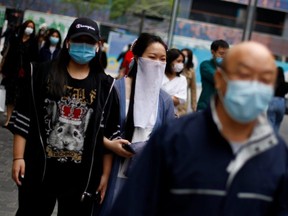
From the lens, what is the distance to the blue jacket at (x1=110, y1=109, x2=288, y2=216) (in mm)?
2652

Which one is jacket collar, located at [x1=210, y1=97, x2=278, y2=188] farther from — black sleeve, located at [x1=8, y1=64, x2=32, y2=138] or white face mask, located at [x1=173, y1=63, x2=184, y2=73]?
white face mask, located at [x1=173, y1=63, x2=184, y2=73]

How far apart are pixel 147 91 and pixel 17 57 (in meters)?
6.76

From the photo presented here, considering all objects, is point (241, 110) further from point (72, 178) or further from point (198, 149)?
point (72, 178)

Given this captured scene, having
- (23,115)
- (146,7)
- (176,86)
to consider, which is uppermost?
(146,7)

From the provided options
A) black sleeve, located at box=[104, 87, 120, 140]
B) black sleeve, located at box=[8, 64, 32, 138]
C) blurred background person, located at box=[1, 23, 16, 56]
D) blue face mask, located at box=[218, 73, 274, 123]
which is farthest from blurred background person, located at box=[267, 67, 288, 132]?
blue face mask, located at box=[218, 73, 274, 123]

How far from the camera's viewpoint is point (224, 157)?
105 inches

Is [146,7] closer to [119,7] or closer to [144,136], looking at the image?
[119,7]

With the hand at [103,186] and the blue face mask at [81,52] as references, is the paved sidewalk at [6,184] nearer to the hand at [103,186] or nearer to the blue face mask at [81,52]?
the hand at [103,186]

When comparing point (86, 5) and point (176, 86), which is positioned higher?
point (86, 5)

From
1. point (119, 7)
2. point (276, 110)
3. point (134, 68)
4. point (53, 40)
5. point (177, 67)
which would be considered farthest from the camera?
point (119, 7)

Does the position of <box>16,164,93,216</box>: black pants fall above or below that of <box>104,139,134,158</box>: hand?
below

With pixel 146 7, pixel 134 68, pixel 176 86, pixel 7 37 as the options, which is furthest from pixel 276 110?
pixel 146 7

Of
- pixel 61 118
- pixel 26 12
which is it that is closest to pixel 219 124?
pixel 61 118

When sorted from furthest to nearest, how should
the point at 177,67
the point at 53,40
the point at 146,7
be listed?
the point at 146,7
the point at 53,40
the point at 177,67
